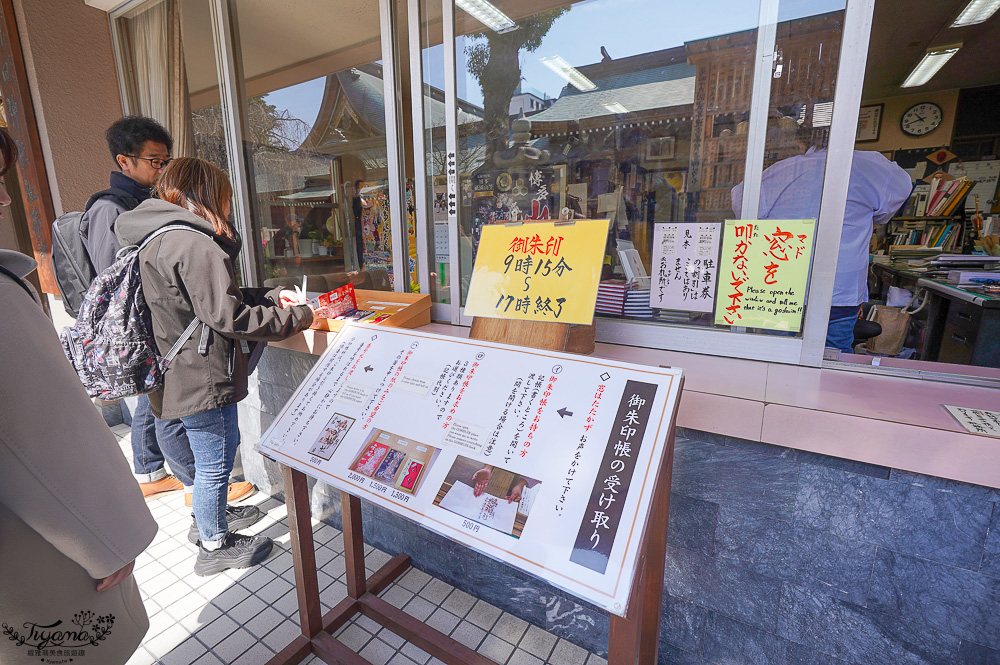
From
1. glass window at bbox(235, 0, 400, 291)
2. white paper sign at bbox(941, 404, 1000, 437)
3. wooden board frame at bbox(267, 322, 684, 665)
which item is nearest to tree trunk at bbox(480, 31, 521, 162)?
glass window at bbox(235, 0, 400, 291)

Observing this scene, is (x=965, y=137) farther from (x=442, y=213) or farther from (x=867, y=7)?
(x=442, y=213)

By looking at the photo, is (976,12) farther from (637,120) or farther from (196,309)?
(196,309)

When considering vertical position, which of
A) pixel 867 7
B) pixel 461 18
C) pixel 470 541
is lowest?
pixel 470 541

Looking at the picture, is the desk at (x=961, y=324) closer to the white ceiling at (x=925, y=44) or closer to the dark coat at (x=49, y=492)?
the white ceiling at (x=925, y=44)

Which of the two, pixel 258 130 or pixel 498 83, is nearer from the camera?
pixel 498 83

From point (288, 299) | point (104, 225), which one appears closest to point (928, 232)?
point (288, 299)

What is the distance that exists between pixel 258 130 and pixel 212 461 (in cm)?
222

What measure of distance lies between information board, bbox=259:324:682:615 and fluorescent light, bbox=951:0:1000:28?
5.98 meters

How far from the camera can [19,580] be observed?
0.85 metres

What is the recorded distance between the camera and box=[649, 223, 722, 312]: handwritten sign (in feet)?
5.43

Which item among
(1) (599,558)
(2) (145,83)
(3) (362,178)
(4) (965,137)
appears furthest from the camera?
(4) (965,137)

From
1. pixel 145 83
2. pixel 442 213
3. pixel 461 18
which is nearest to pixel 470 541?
pixel 442 213

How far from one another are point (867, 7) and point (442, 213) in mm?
1710

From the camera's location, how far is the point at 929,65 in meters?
5.68
